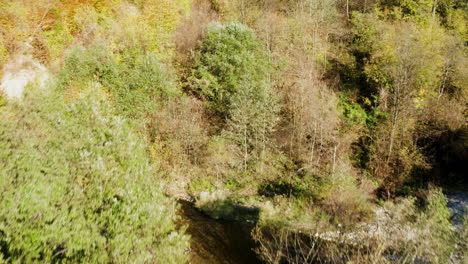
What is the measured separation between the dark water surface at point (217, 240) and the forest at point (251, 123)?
409mm

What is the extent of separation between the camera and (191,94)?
27359 millimetres

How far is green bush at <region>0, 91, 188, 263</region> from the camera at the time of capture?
297 inches

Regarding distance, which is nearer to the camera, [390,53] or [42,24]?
[390,53]

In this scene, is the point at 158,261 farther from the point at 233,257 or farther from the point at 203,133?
the point at 203,133

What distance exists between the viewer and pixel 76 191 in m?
8.73

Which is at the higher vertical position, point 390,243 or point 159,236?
point 159,236

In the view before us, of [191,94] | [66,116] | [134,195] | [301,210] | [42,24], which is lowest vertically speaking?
[301,210]

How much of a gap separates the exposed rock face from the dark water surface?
51.9ft

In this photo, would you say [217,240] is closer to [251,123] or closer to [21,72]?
[251,123]

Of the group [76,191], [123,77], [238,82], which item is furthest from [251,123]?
[76,191]

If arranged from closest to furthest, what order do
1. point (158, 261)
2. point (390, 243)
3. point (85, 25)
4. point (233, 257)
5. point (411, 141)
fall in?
point (158, 261)
point (390, 243)
point (233, 257)
point (411, 141)
point (85, 25)

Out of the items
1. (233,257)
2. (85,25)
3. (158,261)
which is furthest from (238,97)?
(85,25)

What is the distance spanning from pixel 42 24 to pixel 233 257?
91.8 ft

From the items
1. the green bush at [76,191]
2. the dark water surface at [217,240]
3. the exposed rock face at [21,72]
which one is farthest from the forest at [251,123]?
the dark water surface at [217,240]
